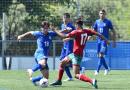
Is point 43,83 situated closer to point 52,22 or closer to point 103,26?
point 103,26

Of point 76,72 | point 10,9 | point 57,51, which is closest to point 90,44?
point 57,51

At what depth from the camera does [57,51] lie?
27594 mm

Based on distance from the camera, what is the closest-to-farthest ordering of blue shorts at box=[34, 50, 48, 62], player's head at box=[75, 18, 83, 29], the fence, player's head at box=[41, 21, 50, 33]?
player's head at box=[75, 18, 83, 29]
player's head at box=[41, 21, 50, 33]
blue shorts at box=[34, 50, 48, 62]
the fence

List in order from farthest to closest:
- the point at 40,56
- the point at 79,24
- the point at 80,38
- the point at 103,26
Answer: the point at 103,26, the point at 40,56, the point at 80,38, the point at 79,24

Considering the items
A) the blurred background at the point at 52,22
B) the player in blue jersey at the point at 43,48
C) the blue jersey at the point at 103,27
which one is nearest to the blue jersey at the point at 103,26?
the blue jersey at the point at 103,27

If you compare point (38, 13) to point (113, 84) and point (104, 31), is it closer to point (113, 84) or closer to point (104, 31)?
point (104, 31)

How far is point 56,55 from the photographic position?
90.4ft

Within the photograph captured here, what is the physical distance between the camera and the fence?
25.8m

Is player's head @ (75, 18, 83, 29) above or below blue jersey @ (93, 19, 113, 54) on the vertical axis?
above

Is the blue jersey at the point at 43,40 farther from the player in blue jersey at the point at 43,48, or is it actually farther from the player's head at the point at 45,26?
the player's head at the point at 45,26

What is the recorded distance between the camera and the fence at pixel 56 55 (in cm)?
2584

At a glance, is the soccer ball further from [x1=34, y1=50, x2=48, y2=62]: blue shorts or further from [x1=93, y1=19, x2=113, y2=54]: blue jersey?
[x1=93, y1=19, x2=113, y2=54]: blue jersey

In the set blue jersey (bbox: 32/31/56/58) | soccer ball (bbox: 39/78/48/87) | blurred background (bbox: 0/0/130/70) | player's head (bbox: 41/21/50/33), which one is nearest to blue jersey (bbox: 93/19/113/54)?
blue jersey (bbox: 32/31/56/58)

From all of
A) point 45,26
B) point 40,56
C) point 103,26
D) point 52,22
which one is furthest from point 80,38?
point 52,22
